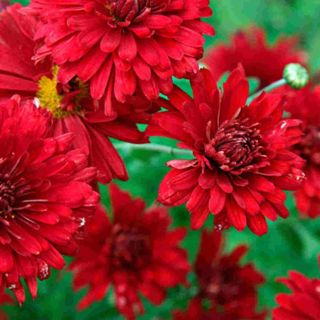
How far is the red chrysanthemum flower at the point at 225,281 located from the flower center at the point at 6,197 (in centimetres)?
72

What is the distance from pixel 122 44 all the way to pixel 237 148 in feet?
0.92

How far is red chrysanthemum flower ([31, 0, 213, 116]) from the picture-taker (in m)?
1.14

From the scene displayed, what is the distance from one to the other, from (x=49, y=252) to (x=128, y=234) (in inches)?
24.7

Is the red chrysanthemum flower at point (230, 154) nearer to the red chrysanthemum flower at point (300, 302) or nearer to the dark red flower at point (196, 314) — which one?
the red chrysanthemum flower at point (300, 302)

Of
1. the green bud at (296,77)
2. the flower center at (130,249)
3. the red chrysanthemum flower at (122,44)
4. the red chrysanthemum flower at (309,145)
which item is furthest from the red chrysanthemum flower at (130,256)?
the red chrysanthemum flower at (122,44)

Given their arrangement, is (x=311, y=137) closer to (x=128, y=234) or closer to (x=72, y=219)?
(x=128, y=234)

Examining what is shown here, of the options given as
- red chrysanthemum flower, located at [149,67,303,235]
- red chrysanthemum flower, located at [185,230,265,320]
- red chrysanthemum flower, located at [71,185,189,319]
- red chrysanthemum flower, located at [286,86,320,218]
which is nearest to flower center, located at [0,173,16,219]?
red chrysanthemum flower, located at [149,67,303,235]

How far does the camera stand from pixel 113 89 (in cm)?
117

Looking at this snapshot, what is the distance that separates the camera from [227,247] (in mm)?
2309

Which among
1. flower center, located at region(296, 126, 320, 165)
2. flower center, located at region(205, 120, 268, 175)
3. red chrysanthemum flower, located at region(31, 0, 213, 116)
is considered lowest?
flower center, located at region(296, 126, 320, 165)

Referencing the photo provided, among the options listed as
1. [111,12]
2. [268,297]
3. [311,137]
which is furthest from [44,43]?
[268,297]

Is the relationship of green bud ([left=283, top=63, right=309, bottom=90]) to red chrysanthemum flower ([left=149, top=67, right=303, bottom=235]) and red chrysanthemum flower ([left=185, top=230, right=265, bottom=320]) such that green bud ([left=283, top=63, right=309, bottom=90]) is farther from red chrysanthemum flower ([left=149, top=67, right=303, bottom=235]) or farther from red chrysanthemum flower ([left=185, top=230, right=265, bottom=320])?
red chrysanthemum flower ([left=185, top=230, right=265, bottom=320])

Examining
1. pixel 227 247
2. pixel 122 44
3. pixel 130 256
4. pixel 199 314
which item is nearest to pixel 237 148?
pixel 122 44

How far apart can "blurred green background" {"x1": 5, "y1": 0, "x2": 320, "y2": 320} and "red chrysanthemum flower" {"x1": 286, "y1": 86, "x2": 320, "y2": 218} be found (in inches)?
12.2
